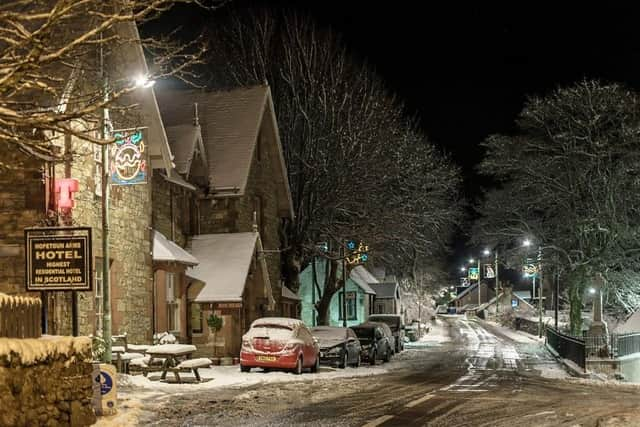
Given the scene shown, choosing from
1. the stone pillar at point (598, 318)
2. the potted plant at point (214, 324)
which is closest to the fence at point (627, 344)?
the stone pillar at point (598, 318)

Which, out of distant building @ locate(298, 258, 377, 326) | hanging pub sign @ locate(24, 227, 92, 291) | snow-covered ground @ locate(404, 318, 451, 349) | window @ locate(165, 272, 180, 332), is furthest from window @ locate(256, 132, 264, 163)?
hanging pub sign @ locate(24, 227, 92, 291)

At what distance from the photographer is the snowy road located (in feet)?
47.3

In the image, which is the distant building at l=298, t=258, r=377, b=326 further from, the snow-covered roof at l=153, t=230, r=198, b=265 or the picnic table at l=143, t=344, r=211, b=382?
the picnic table at l=143, t=344, r=211, b=382

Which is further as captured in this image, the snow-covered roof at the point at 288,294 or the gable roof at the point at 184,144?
the snow-covered roof at the point at 288,294

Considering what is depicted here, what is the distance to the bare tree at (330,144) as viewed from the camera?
127 feet

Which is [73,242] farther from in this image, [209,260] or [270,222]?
[270,222]

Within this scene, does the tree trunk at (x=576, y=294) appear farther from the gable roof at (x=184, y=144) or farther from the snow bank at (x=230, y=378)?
the gable roof at (x=184, y=144)

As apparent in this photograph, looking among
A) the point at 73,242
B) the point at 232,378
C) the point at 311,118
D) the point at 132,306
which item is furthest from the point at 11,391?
the point at 311,118

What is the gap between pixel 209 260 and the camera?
102ft

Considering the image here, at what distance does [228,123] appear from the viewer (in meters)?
34.7

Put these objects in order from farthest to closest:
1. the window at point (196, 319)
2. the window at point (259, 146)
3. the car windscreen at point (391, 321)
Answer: the car windscreen at point (391, 321)
the window at point (259, 146)
the window at point (196, 319)

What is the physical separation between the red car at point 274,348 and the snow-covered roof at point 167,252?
4032 millimetres

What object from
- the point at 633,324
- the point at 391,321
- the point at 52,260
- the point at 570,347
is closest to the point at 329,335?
the point at 570,347

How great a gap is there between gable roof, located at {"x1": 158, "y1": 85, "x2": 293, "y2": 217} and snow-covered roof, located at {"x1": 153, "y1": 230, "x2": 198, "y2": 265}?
164 inches
